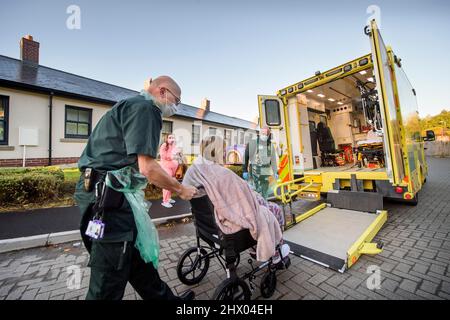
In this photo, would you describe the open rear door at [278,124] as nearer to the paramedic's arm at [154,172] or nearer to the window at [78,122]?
the paramedic's arm at [154,172]

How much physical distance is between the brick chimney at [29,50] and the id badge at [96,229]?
15.8m

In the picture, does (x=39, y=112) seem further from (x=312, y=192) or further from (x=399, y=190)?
(x=399, y=190)

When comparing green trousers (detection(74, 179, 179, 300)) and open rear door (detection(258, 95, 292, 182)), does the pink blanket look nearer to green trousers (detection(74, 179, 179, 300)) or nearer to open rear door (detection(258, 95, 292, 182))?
green trousers (detection(74, 179, 179, 300))

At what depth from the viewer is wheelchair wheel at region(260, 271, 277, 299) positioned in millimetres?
2049

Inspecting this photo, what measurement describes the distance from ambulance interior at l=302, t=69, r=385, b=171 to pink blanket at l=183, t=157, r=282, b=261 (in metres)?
4.58

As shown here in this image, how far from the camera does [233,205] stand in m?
1.84

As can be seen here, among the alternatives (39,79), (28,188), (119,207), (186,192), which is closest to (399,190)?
(186,192)

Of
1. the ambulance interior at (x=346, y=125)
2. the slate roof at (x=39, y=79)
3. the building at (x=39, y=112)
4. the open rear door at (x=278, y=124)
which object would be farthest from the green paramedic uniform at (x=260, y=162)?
the slate roof at (x=39, y=79)

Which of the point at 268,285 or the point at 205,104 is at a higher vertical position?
the point at 205,104

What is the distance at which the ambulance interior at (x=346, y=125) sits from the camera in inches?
229

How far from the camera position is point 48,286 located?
229 cm

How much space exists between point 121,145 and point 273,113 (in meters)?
4.59

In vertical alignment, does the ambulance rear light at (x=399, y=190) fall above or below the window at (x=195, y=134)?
below

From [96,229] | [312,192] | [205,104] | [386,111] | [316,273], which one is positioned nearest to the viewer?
[96,229]
